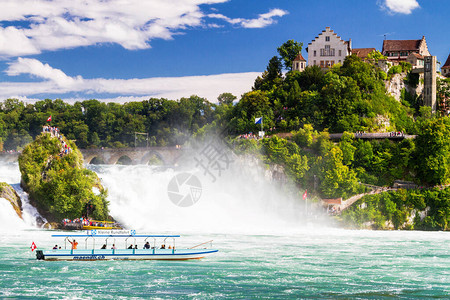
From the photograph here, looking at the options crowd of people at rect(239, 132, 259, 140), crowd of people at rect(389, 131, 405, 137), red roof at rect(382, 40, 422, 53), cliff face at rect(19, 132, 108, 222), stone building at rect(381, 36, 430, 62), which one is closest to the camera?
cliff face at rect(19, 132, 108, 222)

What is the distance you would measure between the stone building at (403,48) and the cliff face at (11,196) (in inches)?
2651

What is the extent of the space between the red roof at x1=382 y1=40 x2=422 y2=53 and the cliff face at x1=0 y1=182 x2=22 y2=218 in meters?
68.6

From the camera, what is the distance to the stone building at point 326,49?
101750mm

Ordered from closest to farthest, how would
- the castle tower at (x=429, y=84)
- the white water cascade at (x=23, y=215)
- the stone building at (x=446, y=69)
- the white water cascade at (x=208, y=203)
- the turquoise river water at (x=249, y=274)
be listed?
the turquoise river water at (x=249, y=274) → the white water cascade at (x=23, y=215) → the white water cascade at (x=208, y=203) → the castle tower at (x=429, y=84) → the stone building at (x=446, y=69)

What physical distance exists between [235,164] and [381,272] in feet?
142

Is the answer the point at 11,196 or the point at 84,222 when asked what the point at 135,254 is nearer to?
the point at 84,222

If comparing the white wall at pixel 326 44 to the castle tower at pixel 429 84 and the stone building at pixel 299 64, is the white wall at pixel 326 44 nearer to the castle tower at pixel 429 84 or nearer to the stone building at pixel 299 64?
the stone building at pixel 299 64

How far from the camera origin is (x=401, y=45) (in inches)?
4373

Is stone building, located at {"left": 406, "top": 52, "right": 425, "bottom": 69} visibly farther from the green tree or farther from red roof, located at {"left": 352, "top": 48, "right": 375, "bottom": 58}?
the green tree

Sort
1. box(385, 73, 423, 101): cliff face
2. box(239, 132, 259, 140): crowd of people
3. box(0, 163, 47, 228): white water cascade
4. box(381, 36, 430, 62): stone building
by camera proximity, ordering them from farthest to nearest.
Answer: box(381, 36, 430, 62): stone building, box(385, 73, 423, 101): cliff face, box(239, 132, 259, 140): crowd of people, box(0, 163, 47, 228): white water cascade

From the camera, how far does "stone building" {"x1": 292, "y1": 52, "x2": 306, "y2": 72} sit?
324 ft

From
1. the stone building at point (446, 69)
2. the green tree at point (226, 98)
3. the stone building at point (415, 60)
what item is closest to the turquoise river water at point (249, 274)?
the stone building at point (415, 60)

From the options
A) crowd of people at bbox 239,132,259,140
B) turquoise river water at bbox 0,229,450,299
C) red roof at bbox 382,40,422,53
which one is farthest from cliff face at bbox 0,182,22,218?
red roof at bbox 382,40,422,53

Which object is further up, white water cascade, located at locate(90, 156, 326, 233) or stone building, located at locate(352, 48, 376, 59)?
stone building, located at locate(352, 48, 376, 59)
